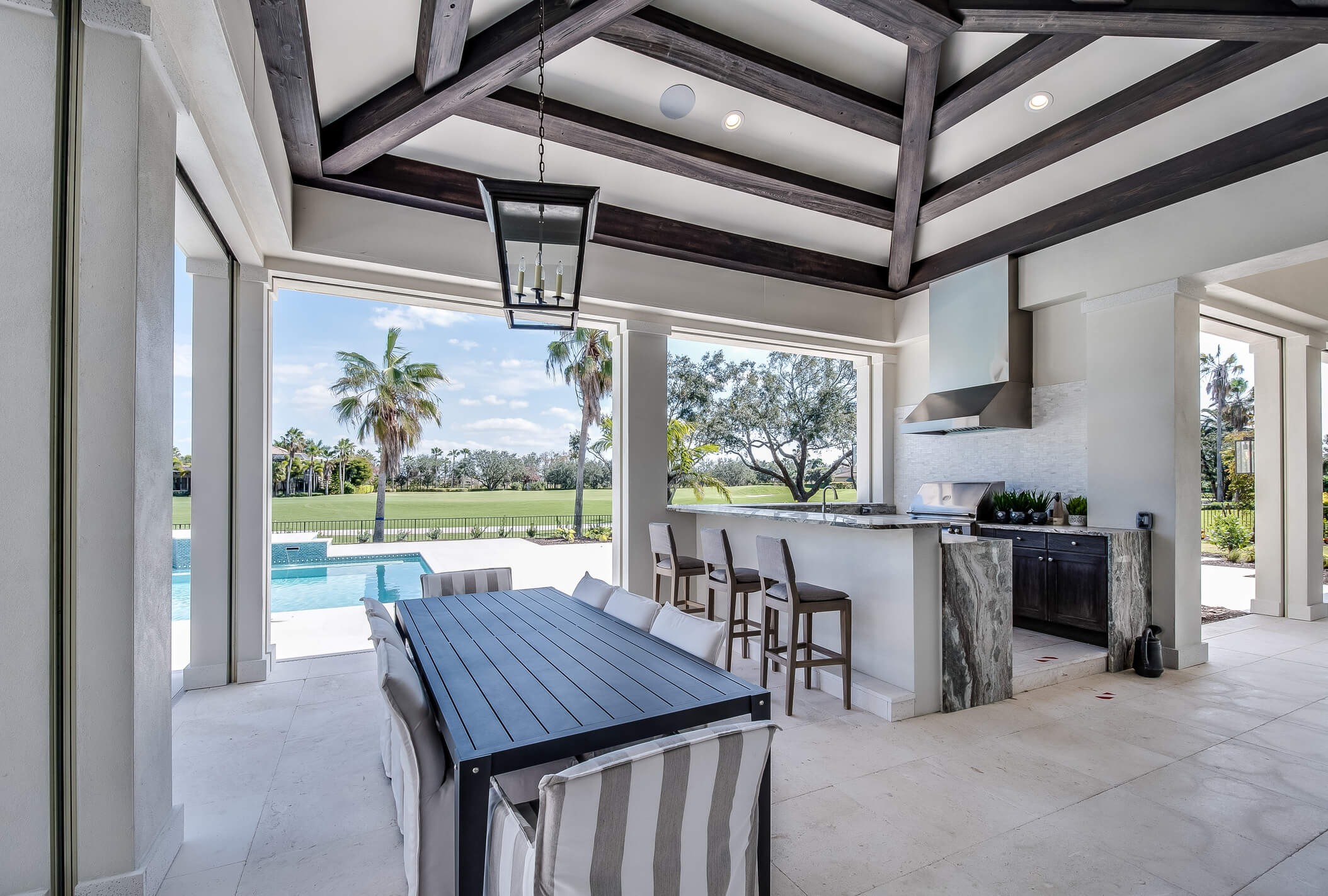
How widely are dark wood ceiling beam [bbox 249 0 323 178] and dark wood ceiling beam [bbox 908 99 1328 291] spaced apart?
5215 millimetres

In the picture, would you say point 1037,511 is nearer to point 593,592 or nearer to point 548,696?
point 593,592

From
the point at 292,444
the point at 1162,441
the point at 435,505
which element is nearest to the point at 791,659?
the point at 1162,441

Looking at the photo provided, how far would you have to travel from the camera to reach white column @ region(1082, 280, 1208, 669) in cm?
429

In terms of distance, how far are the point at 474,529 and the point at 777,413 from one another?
779 cm

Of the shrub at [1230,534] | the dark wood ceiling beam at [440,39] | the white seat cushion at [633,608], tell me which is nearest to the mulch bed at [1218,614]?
the shrub at [1230,534]

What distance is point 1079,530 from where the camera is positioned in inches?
176

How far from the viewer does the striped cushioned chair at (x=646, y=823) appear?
1.11 meters

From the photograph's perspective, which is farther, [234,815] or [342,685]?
[342,685]

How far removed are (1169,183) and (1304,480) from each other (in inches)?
136

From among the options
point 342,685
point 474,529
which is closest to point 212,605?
point 342,685

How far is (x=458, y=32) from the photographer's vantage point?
9.59 ft

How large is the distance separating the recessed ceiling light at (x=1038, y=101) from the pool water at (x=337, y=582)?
7.38 m

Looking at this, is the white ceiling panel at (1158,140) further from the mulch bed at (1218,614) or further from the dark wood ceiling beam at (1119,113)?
the mulch bed at (1218,614)

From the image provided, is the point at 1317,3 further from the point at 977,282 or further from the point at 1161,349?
the point at 977,282
